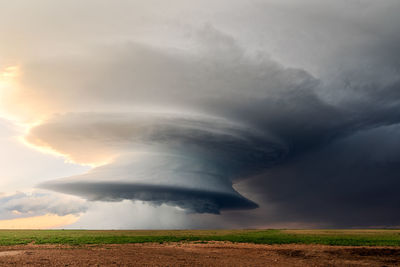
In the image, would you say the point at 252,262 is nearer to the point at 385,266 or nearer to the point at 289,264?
the point at 289,264

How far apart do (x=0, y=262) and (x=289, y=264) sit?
31.1 m

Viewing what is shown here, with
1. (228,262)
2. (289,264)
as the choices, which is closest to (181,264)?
(228,262)

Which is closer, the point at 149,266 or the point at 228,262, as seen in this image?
the point at 149,266

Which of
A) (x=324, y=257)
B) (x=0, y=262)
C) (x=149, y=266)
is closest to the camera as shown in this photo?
(x=149, y=266)

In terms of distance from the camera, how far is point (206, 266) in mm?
33031

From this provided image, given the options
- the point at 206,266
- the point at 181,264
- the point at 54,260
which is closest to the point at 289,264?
the point at 206,266

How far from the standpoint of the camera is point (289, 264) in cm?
3559

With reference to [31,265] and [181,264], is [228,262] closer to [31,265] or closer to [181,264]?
[181,264]

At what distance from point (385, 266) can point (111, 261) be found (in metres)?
29.3

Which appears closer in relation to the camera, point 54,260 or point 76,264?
point 76,264

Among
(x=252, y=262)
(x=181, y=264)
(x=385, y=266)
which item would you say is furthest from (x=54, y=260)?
(x=385, y=266)

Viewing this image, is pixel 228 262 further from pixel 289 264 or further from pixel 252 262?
pixel 289 264

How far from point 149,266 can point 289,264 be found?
15326mm

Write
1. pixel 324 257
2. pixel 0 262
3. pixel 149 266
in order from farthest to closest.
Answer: pixel 324 257
pixel 0 262
pixel 149 266
